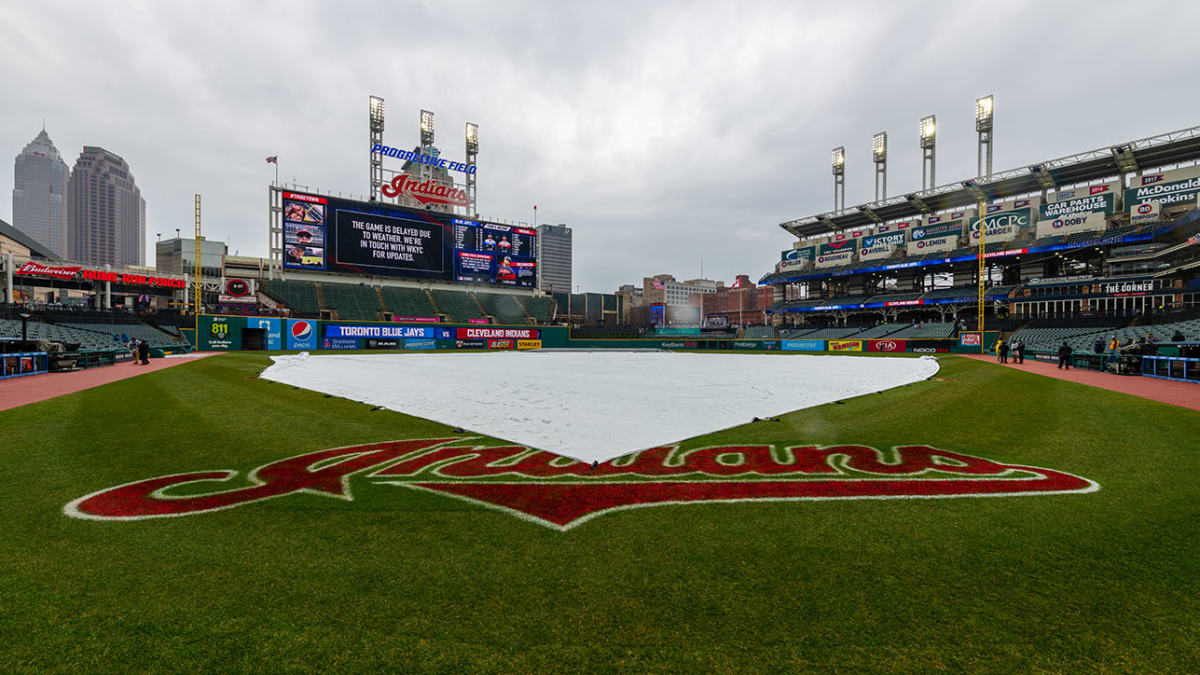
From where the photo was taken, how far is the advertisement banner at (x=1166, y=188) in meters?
42.1

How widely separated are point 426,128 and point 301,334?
31881mm

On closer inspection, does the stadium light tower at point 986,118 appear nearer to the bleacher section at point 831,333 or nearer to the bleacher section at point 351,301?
the bleacher section at point 831,333

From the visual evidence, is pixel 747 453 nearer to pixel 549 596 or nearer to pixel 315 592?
pixel 549 596

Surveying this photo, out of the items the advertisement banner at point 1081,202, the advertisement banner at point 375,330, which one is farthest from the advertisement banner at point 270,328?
the advertisement banner at point 1081,202

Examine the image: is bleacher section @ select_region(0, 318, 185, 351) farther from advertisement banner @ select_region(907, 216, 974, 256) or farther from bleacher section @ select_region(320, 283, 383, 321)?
advertisement banner @ select_region(907, 216, 974, 256)

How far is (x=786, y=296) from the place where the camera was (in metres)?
77.3

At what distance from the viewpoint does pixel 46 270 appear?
3903 cm

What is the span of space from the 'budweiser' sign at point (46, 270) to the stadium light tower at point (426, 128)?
113ft

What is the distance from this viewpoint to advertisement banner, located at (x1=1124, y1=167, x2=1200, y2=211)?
42.1 m

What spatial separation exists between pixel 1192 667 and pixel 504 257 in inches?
2154

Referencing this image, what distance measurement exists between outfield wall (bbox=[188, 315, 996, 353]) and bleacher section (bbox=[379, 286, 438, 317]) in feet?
17.3

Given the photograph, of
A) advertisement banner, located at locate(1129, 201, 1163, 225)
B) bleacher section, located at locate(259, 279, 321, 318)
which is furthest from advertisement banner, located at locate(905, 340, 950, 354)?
bleacher section, located at locate(259, 279, 321, 318)

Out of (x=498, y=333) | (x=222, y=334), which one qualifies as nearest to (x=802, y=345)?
(x=498, y=333)

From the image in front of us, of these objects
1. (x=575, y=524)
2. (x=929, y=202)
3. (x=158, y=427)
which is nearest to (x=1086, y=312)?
(x=929, y=202)
